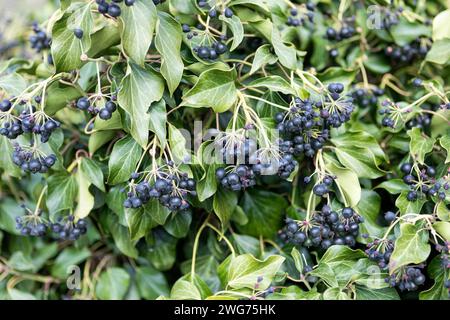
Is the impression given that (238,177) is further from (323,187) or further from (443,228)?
(443,228)

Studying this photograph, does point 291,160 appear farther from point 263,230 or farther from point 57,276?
point 57,276

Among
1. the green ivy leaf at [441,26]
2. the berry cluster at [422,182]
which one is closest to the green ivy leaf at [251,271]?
the berry cluster at [422,182]

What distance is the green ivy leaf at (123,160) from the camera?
1.14 metres

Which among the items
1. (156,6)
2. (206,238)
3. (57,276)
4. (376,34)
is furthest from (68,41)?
(376,34)

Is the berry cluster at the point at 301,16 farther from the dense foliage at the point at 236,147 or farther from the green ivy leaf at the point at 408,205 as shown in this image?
the green ivy leaf at the point at 408,205

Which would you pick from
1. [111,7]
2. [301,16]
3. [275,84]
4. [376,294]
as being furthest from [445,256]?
[111,7]

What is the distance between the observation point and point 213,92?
3.66 ft

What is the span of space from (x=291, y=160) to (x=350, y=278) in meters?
0.28

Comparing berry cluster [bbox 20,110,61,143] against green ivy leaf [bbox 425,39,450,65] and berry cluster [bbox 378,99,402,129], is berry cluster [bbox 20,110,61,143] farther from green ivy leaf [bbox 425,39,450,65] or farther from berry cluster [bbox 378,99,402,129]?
green ivy leaf [bbox 425,39,450,65]

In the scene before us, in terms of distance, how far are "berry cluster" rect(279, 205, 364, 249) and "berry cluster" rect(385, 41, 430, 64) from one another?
520mm

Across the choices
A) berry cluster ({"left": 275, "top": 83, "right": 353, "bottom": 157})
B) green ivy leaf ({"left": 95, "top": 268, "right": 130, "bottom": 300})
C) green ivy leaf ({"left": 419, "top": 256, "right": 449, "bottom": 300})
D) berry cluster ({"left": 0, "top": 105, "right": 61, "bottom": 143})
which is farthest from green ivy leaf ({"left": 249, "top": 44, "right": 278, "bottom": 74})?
green ivy leaf ({"left": 95, "top": 268, "right": 130, "bottom": 300})

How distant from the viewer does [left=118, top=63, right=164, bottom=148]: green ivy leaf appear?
1060mm

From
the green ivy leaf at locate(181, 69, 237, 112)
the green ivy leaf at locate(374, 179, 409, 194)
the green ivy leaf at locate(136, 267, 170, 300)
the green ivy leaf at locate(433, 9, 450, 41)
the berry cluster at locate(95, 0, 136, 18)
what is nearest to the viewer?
the berry cluster at locate(95, 0, 136, 18)

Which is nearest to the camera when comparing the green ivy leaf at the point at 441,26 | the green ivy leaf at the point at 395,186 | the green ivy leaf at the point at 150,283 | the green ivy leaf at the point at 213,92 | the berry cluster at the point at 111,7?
the berry cluster at the point at 111,7
